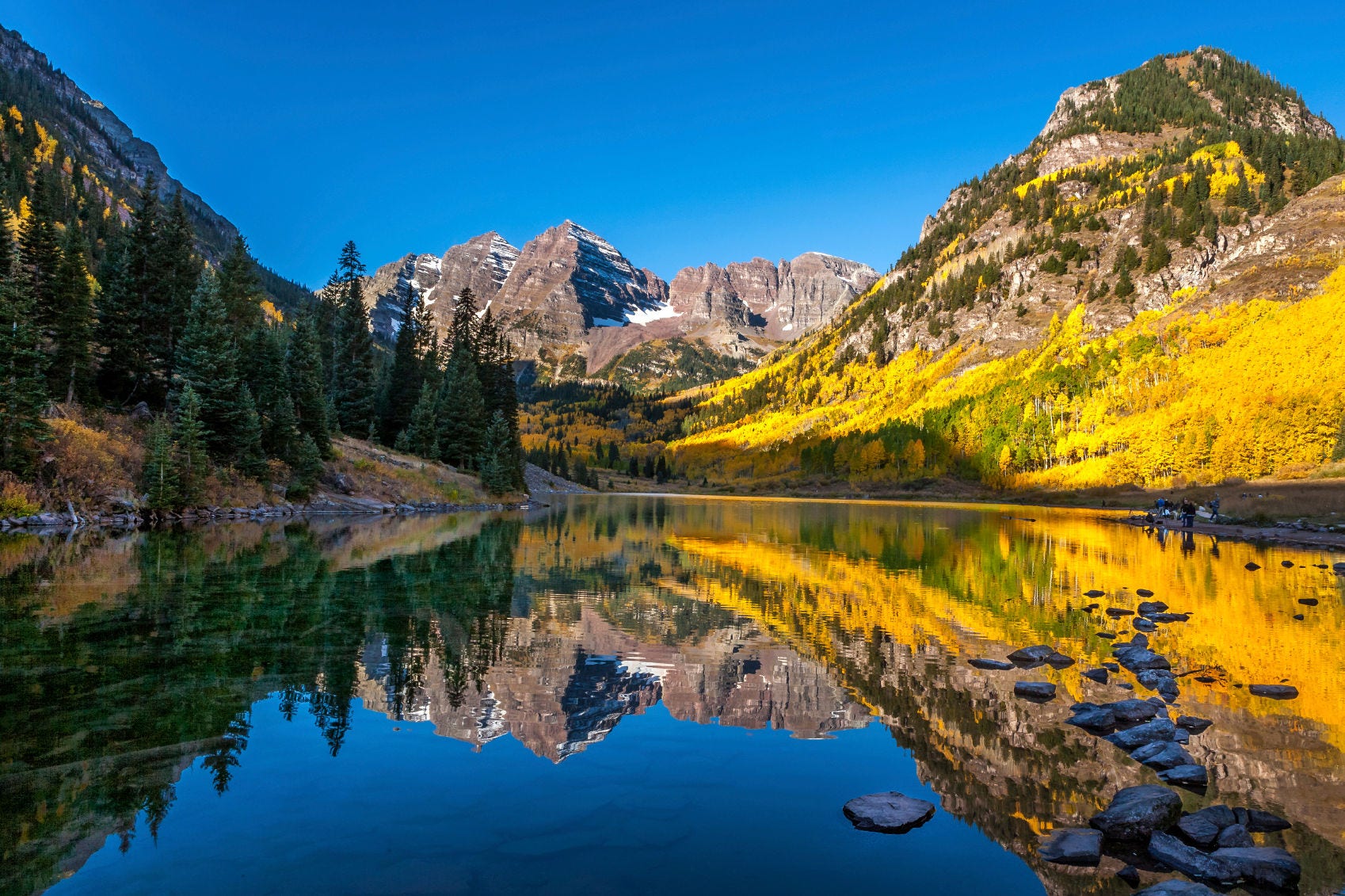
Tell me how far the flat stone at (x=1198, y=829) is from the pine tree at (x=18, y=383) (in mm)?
52314

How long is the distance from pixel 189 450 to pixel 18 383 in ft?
37.5

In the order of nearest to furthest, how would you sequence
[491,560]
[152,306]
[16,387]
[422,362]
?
1. [491,560]
2. [16,387]
3. [152,306]
4. [422,362]

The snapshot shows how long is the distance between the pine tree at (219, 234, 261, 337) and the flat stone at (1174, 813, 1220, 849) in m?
70.9

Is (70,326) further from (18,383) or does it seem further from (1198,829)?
(1198,829)

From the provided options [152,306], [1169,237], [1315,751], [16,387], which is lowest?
[1315,751]

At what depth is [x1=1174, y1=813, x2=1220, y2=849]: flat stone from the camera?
28.2ft

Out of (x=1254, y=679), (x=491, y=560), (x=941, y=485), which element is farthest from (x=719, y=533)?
(x=941, y=485)

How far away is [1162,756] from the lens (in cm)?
1122

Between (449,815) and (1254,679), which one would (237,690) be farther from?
(1254,679)

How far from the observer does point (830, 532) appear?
61.5 m

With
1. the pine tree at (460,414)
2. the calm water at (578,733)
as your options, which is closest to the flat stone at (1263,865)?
the calm water at (578,733)

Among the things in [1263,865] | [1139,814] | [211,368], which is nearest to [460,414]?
[211,368]

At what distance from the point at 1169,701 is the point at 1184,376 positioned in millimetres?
121642

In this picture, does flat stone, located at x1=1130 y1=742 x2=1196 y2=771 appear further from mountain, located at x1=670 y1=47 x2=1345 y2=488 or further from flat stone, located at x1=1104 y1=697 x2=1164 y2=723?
mountain, located at x1=670 y1=47 x2=1345 y2=488
